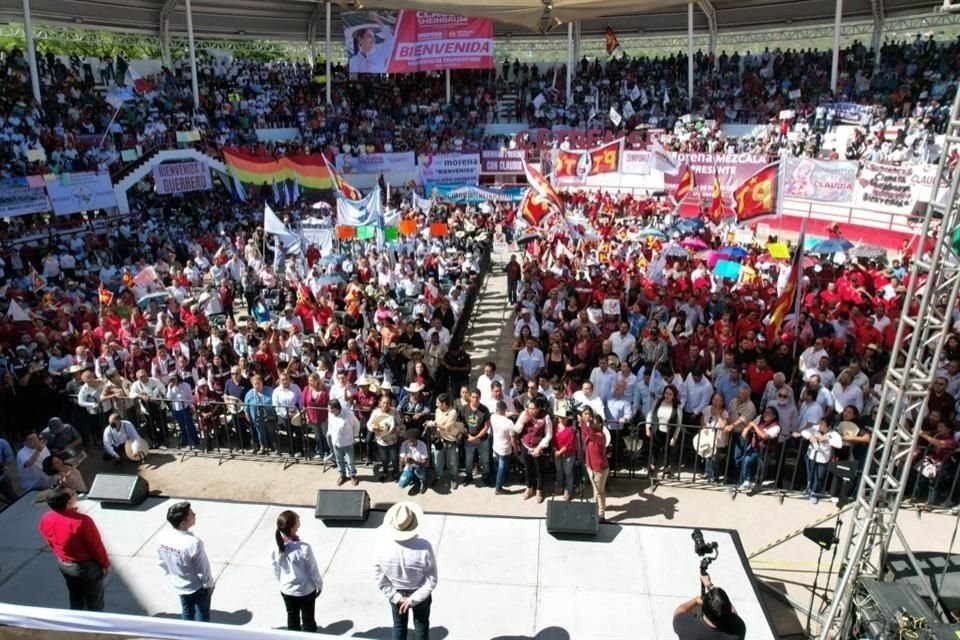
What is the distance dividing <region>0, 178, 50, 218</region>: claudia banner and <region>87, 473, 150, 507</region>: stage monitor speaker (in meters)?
15.7

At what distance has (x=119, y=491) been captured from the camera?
7887 millimetres

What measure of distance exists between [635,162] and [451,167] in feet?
27.1

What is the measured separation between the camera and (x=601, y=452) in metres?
7.80

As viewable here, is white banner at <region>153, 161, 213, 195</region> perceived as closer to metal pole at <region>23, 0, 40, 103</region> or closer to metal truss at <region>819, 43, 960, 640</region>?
metal pole at <region>23, 0, 40, 103</region>

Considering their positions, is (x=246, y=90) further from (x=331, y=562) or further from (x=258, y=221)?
(x=331, y=562)

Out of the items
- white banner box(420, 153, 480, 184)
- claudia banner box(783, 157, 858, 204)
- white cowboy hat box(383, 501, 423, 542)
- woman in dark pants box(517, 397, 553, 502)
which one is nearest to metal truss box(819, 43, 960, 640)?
woman in dark pants box(517, 397, 553, 502)

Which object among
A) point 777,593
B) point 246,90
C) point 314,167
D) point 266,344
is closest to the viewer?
point 777,593

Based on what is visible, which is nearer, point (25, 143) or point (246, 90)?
point (25, 143)

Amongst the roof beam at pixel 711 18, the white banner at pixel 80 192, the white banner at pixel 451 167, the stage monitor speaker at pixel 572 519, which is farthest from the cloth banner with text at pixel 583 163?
the stage monitor speaker at pixel 572 519

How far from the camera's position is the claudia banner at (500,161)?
3178 centimetres

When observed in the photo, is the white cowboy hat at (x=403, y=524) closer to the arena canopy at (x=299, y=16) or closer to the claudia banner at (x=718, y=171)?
the claudia banner at (x=718, y=171)

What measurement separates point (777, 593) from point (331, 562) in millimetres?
4378

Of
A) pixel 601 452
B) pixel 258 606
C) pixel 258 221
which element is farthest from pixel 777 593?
pixel 258 221

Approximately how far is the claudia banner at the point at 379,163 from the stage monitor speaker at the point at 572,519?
25.4 meters
